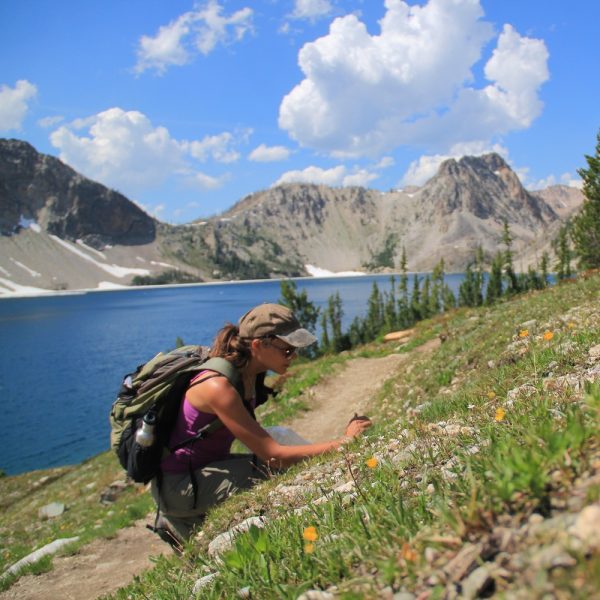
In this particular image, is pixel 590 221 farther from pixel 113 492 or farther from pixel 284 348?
pixel 284 348

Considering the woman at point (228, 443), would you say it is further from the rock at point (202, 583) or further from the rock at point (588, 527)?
the rock at point (588, 527)

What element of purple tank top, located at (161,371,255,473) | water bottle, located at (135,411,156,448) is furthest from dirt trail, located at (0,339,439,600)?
water bottle, located at (135,411,156,448)

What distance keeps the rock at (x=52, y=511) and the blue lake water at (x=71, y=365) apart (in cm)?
1064

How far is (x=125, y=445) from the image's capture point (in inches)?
217

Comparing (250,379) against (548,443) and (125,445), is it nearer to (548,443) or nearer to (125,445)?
(125,445)

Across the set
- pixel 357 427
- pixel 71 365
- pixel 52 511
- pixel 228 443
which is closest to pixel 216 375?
pixel 228 443

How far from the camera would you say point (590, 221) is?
6350 cm

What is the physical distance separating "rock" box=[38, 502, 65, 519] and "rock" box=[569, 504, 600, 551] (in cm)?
2194

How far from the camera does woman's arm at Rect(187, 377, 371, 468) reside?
16.8 ft

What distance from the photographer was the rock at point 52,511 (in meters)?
19.5

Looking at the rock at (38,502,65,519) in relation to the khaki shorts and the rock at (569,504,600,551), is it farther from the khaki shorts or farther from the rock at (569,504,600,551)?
the rock at (569,504,600,551)

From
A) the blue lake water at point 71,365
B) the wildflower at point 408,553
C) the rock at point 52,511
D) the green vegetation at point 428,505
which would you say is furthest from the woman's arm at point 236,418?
the blue lake water at point 71,365

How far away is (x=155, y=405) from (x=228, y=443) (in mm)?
1068

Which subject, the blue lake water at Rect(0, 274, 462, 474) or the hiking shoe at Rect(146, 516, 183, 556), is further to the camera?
the blue lake water at Rect(0, 274, 462, 474)
